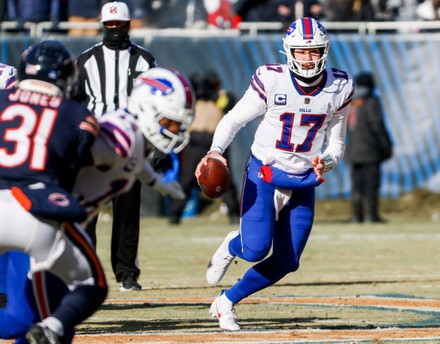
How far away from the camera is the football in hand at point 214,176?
6797mm

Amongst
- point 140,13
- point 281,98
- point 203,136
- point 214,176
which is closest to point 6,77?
point 214,176

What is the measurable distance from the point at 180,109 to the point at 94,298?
2.83 ft

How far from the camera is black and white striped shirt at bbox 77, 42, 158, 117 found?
8.30 metres

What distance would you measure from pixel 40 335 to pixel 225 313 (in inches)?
94.0

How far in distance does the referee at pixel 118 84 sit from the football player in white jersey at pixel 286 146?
1.48 meters

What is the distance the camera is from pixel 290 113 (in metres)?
7.08

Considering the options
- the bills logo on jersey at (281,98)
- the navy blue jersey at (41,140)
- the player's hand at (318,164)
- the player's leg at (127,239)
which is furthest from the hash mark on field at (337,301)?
the navy blue jersey at (41,140)

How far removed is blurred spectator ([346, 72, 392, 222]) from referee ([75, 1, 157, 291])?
721 cm

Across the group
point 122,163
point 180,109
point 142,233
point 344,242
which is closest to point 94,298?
point 122,163

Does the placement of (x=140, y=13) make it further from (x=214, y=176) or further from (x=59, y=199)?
(x=59, y=199)

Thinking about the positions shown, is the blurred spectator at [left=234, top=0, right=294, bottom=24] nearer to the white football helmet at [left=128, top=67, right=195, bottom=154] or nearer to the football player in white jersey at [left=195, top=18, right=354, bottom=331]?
the football player in white jersey at [left=195, top=18, right=354, bottom=331]

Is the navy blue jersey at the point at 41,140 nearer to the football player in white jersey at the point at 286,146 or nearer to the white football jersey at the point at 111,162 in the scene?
the white football jersey at the point at 111,162

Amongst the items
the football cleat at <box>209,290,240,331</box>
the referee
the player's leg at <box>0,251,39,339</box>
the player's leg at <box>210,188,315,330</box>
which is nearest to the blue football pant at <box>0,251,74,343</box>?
the player's leg at <box>0,251,39,339</box>

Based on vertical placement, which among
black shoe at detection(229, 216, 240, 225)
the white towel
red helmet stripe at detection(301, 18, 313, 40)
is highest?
red helmet stripe at detection(301, 18, 313, 40)
